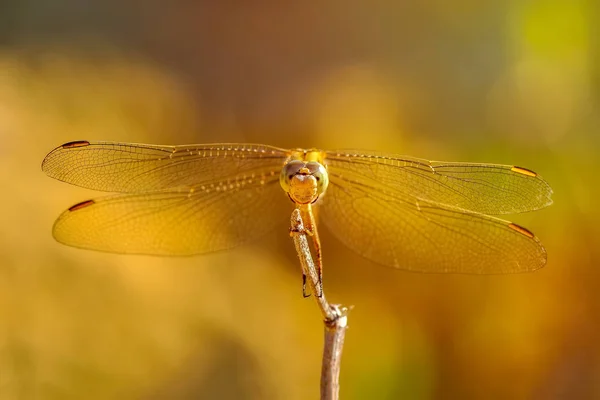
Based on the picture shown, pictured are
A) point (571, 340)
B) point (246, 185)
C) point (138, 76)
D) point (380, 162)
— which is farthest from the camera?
point (138, 76)

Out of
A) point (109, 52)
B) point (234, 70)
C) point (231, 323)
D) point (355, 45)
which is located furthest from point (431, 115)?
point (109, 52)

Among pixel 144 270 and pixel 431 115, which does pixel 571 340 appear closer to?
pixel 431 115

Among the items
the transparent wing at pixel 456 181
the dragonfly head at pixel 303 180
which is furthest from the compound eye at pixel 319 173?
the transparent wing at pixel 456 181

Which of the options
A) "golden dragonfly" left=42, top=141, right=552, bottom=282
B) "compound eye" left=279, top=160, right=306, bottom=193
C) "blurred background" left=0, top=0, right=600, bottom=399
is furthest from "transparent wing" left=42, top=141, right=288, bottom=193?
"blurred background" left=0, top=0, right=600, bottom=399

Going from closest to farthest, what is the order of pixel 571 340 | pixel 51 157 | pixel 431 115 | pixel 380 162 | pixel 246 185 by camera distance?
pixel 51 157, pixel 380 162, pixel 246 185, pixel 571 340, pixel 431 115

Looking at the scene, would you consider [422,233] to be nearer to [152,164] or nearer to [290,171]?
[290,171]

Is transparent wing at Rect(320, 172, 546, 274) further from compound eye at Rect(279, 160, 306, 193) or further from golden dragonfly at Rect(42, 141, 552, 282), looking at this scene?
compound eye at Rect(279, 160, 306, 193)
